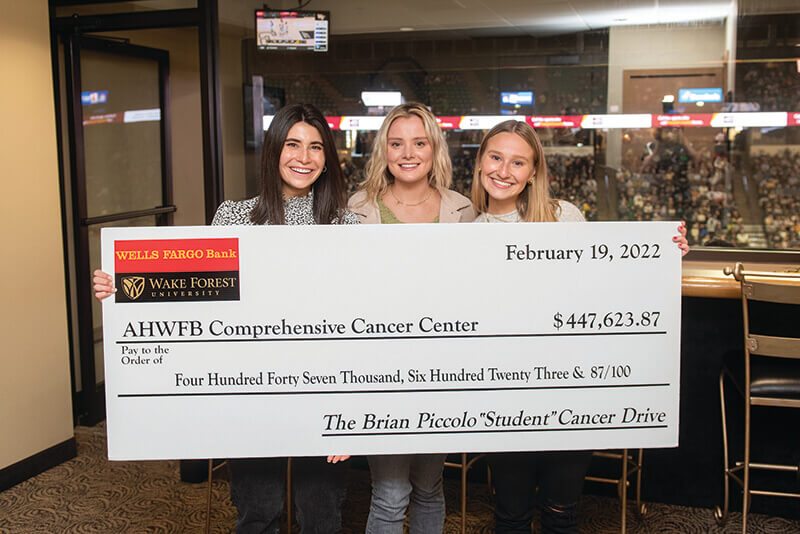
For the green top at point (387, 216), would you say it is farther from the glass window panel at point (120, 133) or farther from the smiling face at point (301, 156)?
the glass window panel at point (120, 133)

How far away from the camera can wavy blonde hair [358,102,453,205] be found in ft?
7.63

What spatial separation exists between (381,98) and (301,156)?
116 inches

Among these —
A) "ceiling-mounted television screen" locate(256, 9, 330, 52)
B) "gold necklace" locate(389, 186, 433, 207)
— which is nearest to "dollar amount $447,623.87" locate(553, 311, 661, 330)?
"gold necklace" locate(389, 186, 433, 207)

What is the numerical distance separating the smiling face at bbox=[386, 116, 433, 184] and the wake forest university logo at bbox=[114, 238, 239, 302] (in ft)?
2.18

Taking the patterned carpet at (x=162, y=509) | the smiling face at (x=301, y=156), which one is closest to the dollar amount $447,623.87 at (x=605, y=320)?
the smiling face at (x=301, y=156)

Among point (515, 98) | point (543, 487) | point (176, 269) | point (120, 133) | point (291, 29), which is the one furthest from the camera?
point (515, 98)

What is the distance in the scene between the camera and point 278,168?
208cm

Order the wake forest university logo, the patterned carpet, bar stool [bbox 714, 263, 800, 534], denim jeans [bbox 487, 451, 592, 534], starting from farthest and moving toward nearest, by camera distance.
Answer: the patterned carpet → bar stool [bbox 714, 263, 800, 534] → denim jeans [bbox 487, 451, 592, 534] → the wake forest university logo

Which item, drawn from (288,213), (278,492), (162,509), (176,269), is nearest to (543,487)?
(278,492)

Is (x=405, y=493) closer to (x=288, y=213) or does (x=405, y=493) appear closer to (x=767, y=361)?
(x=288, y=213)

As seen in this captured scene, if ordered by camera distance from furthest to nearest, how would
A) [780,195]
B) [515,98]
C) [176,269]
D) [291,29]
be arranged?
[515,98] → [780,195] → [291,29] → [176,269]

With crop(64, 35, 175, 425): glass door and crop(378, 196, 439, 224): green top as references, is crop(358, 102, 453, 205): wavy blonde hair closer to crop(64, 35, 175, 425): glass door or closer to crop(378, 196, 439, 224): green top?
crop(378, 196, 439, 224): green top

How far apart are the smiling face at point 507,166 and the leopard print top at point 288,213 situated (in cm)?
43

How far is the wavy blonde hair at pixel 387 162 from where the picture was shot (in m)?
2.33
